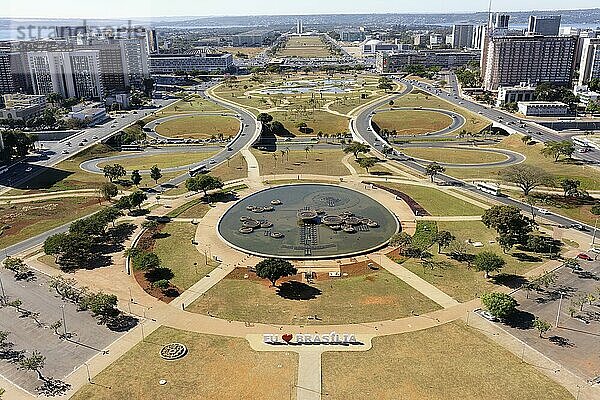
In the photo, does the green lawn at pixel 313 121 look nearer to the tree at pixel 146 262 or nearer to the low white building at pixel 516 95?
the low white building at pixel 516 95

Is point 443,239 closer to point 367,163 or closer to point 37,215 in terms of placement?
point 367,163

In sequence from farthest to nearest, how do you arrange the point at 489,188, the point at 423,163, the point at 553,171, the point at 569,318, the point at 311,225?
1. the point at 423,163
2. the point at 553,171
3. the point at 489,188
4. the point at 311,225
5. the point at 569,318

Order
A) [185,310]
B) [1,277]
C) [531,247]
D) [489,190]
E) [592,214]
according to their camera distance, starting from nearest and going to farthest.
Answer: [185,310] → [1,277] → [531,247] → [592,214] → [489,190]

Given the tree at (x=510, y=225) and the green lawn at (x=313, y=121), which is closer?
the tree at (x=510, y=225)

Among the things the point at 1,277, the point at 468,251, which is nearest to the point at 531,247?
the point at 468,251

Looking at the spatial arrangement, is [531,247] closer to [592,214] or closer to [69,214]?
[592,214]

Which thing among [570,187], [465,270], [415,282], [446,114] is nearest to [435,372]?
[415,282]

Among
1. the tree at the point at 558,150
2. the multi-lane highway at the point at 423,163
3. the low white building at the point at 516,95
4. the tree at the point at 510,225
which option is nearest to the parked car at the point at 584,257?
the tree at the point at 510,225
